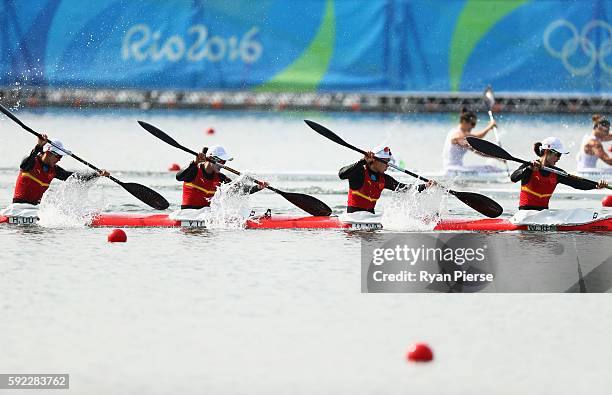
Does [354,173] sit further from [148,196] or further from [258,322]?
[258,322]

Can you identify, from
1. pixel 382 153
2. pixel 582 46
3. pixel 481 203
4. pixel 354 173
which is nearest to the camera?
pixel 354 173

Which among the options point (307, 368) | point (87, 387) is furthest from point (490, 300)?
point (87, 387)

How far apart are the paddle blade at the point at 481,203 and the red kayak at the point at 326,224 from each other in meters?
0.31

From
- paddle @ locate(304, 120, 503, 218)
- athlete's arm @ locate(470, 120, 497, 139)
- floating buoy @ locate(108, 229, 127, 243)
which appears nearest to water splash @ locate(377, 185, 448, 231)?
paddle @ locate(304, 120, 503, 218)

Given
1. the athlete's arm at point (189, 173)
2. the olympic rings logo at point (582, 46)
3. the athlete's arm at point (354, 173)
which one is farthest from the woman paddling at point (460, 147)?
the olympic rings logo at point (582, 46)

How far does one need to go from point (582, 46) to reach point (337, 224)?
15.1 meters

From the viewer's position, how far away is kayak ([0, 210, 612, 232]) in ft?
48.8

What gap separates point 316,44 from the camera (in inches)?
1127

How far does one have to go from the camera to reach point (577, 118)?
102 feet

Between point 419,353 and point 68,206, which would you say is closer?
point 419,353

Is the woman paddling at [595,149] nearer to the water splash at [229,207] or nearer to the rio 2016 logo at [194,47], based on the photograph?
the water splash at [229,207]

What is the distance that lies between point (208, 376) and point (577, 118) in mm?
24410

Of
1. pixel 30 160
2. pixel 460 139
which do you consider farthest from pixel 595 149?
pixel 30 160

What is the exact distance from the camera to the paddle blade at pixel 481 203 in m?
15.6
